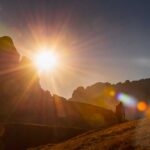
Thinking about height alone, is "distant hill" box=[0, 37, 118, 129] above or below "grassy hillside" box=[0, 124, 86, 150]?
above

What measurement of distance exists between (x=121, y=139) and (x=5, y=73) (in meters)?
68.4

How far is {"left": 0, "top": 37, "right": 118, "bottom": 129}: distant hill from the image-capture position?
239 feet

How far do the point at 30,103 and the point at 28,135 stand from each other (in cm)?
3724

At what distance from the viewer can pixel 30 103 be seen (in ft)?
260

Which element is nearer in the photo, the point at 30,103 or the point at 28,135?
the point at 28,135

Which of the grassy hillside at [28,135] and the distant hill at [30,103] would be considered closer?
the grassy hillside at [28,135]

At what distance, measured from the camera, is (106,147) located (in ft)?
66.9

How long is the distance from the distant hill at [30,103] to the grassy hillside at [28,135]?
85.9ft

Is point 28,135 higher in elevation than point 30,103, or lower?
lower

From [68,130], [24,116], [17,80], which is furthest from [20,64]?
[68,130]

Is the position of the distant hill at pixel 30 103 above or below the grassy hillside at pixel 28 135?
above

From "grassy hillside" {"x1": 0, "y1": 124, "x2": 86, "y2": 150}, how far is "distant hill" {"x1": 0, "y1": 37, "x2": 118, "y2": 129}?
1031 inches

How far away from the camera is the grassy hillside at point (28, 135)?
40.8 meters

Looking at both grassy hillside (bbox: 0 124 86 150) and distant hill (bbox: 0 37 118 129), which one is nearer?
grassy hillside (bbox: 0 124 86 150)
